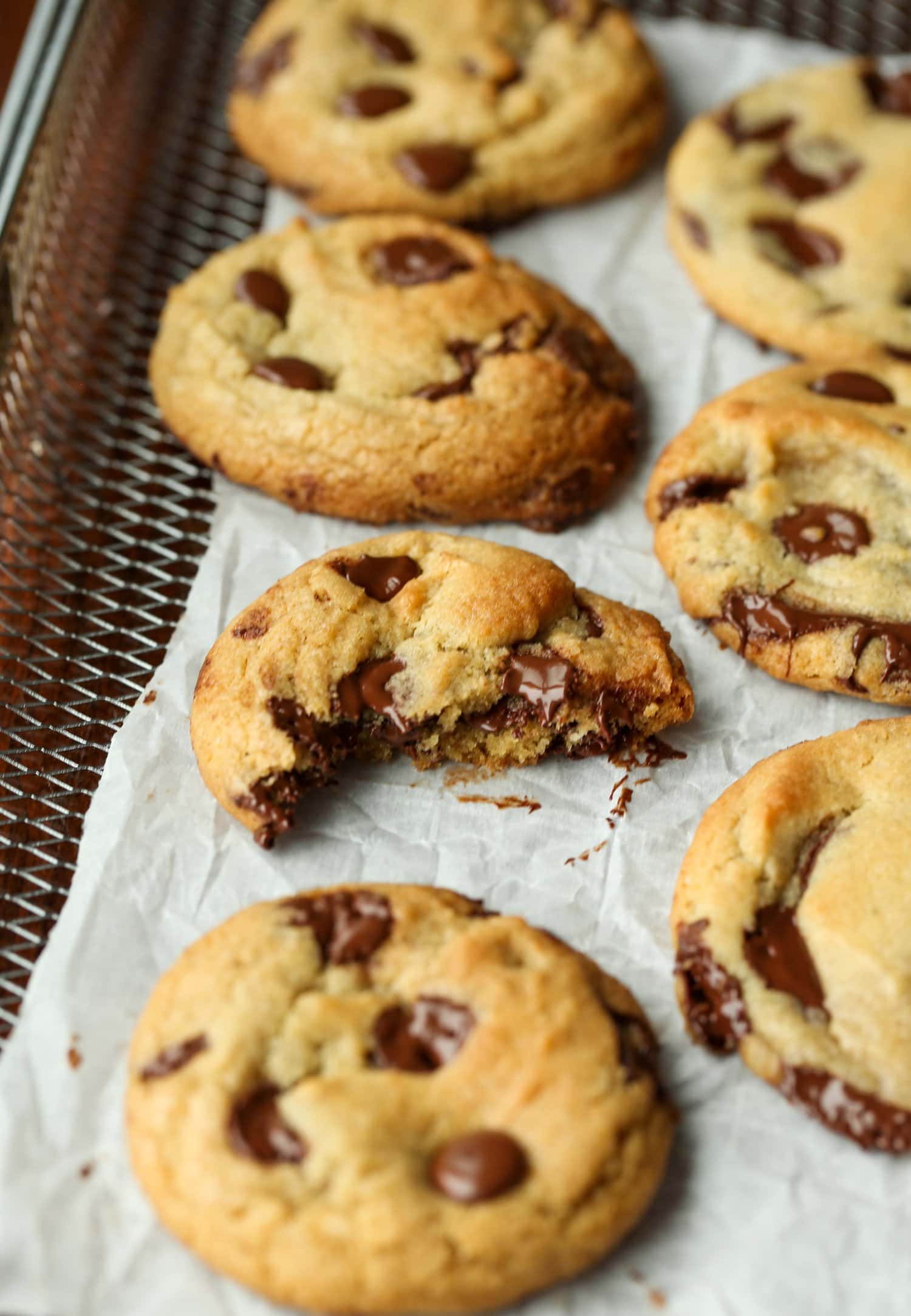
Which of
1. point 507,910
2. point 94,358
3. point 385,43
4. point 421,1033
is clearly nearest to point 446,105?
point 385,43

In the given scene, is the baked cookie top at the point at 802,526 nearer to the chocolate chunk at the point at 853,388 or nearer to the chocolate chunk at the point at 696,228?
the chocolate chunk at the point at 853,388

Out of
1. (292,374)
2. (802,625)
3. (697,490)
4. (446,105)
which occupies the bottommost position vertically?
(802,625)

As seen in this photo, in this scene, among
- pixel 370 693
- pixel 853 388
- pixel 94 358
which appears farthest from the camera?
pixel 94 358

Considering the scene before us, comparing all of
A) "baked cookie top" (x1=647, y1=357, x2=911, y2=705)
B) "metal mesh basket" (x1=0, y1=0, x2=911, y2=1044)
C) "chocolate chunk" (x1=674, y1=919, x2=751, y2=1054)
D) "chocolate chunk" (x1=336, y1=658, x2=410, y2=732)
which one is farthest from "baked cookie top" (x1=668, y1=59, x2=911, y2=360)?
"chocolate chunk" (x1=674, y1=919, x2=751, y2=1054)

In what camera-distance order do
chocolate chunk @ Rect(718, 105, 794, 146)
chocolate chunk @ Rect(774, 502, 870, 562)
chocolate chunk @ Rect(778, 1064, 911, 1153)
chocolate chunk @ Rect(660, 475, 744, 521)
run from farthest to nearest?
chocolate chunk @ Rect(718, 105, 794, 146) → chocolate chunk @ Rect(660, 475, 744, 521) → chocolate chunk @ Rect(774, 502, 870, 562) → chocolate chunk @ Rect(778, 1064, 911, 1153)

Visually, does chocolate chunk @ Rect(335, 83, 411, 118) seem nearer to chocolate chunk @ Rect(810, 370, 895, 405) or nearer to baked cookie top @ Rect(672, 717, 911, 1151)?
chocolate chunk @ Rect(810, 370, 895, 405)

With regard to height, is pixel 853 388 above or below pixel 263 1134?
above

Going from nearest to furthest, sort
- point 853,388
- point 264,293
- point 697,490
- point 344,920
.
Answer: point 344,920
point 697,490
point 853,388
point 264,293

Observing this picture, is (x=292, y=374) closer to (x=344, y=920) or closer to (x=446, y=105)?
(x=446, y=105)
